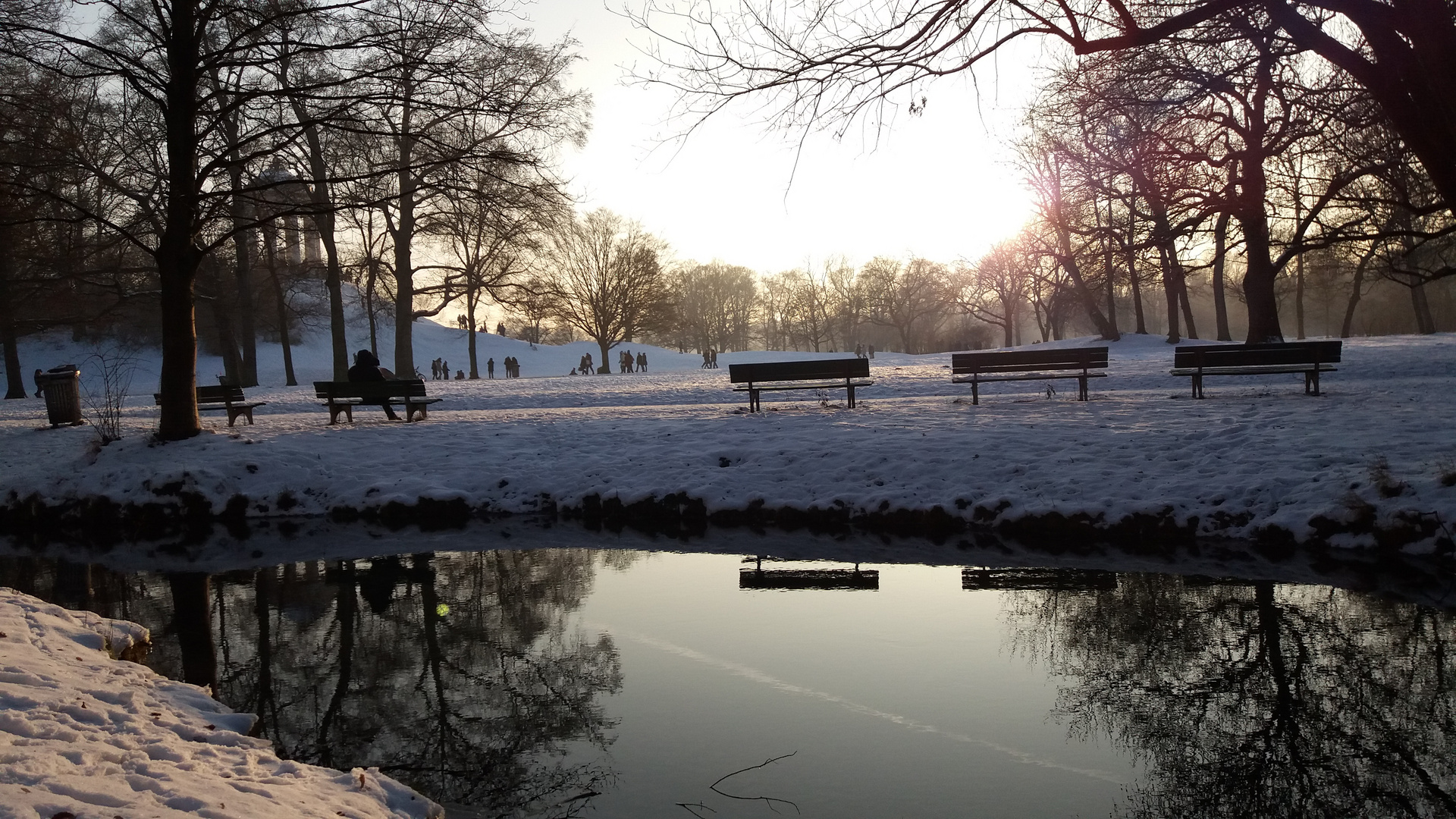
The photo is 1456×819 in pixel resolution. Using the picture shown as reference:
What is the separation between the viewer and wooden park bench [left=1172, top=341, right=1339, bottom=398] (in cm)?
1426

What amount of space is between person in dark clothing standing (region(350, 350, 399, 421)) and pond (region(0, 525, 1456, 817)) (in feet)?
25.6

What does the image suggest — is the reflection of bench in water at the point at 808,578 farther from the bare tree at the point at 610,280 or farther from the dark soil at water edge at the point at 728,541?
the bare tree at the point at 610,280

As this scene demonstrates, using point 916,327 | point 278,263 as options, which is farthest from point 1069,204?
point 916,327

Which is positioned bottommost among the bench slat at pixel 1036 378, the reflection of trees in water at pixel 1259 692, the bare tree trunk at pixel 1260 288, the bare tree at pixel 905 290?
the reflection of trees in water at pixel 1259 692

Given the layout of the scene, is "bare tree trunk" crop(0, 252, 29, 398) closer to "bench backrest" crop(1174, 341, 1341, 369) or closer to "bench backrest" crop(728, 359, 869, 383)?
"bench backrest" crop(728, 359, 869, 383)

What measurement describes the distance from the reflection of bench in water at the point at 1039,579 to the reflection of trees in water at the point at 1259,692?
25 cm

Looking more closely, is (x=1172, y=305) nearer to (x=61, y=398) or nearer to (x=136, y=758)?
(x=61, y=398)

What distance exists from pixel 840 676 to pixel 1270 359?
11640 millimetres

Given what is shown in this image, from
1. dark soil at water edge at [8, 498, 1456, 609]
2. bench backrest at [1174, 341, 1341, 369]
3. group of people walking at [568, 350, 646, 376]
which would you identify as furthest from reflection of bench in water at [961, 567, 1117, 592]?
group of people walking at [568, 350, 646, 376]

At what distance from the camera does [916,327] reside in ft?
343

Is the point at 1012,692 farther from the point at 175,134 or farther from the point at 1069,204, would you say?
the point at 1069,204

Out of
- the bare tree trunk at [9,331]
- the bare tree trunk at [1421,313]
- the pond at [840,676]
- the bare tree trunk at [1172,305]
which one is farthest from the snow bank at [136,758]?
the bare tree trunk at [1421,313]

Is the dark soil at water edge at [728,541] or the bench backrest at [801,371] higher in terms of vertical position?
the bench backrest at [801,371]

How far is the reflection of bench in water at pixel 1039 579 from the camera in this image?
24.6 feet
